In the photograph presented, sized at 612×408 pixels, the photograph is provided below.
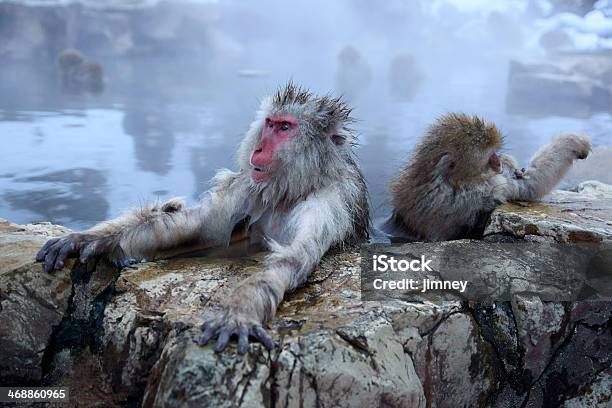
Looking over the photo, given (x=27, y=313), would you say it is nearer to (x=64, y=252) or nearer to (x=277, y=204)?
(x=64, y=252)

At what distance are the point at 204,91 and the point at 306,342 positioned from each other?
376 inches

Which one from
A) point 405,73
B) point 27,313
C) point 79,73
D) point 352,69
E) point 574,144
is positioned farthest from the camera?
point 352,69

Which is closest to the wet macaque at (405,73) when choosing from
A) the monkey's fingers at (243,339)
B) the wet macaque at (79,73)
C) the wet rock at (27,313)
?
the wet macaque at (79,73)

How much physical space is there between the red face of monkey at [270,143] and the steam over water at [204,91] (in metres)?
1.75

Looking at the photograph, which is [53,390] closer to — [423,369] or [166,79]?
[423,369]

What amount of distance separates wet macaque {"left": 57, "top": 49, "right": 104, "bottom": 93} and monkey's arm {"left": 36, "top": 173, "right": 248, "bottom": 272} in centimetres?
793

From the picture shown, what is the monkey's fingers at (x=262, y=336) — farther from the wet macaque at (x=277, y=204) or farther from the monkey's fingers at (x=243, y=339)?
the wet macaque at (x=277, y=204)

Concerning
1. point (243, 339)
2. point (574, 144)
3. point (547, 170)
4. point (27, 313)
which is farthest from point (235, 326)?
point (574, 144)

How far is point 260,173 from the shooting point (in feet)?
11.4

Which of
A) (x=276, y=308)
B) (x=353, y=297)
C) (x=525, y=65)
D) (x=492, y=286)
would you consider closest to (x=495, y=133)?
(x=492, y=286)

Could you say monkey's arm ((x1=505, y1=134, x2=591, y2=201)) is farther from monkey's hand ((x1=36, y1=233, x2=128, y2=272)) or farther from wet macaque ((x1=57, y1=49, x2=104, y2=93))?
wet macaque ((x1=57, y1=49, x2=104, y2=93))

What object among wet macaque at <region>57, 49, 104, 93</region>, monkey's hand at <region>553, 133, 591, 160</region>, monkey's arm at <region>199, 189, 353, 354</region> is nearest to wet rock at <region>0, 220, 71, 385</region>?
monkey's arm at <region>199, 189, 353, 354</region>

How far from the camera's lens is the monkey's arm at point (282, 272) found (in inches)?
97.8

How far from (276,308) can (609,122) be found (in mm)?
8277
